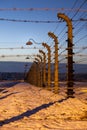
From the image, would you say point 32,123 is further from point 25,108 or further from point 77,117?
point 25,108

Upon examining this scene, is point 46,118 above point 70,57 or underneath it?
underneath

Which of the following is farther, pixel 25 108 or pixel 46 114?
pixel 25 108

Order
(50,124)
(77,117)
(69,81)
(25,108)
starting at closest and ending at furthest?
(50,124)
(77,117)
(25,108)
(69,81)

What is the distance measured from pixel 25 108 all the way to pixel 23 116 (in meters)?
2.15

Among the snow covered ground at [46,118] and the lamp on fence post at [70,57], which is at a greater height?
the lamp on fence post at [70,57]

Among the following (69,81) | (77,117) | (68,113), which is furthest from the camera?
(69,81)

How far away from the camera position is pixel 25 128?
31.9 ft

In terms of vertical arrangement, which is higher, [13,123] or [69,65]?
[69,65]

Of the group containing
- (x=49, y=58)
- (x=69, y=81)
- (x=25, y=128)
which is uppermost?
(x=49, y=58)

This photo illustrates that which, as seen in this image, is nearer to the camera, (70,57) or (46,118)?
(46,118)

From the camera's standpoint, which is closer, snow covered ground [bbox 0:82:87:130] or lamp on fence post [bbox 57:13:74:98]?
snow covered ground [bbox 0:82:87:130]

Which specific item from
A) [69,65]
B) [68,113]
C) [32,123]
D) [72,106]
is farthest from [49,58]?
[32,123]

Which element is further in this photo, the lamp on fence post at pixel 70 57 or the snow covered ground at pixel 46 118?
the lamp on fence post at pixel 70 57

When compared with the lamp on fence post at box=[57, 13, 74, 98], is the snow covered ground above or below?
below
